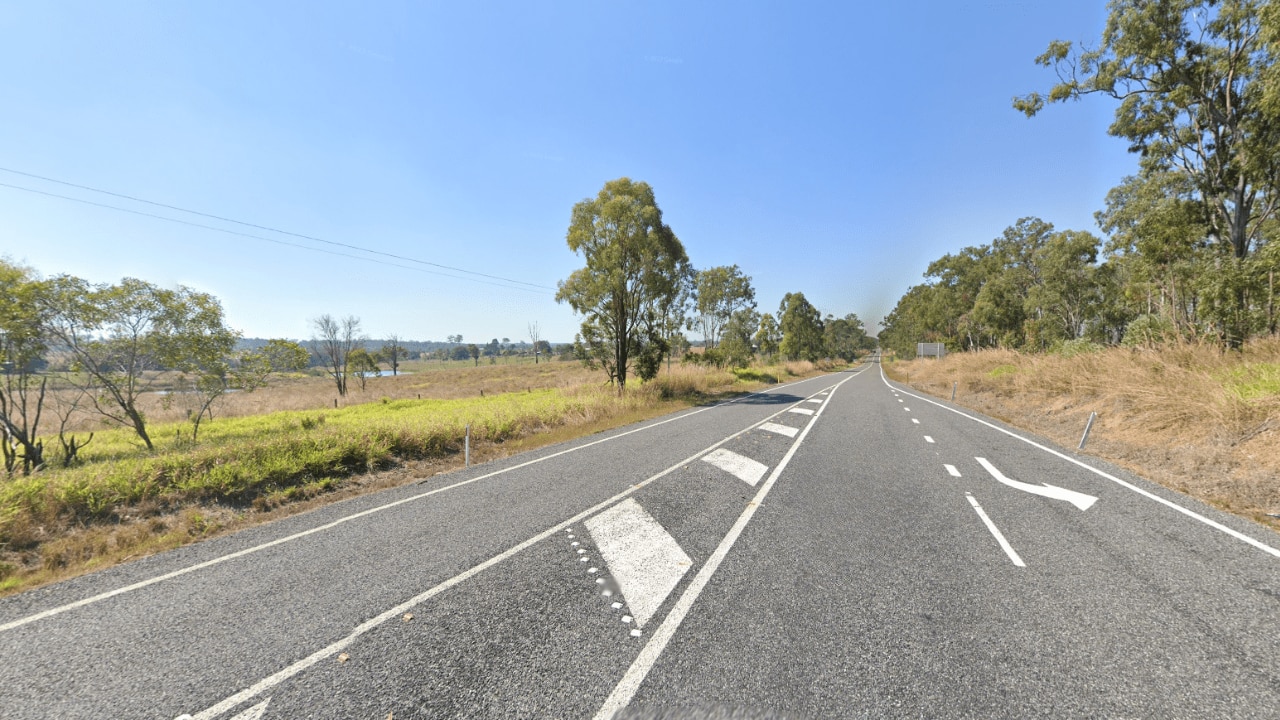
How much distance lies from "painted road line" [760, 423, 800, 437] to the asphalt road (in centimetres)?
430

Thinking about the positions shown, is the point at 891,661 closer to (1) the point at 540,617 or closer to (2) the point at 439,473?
(1) the point at 540,617

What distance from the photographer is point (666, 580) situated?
11.5ft

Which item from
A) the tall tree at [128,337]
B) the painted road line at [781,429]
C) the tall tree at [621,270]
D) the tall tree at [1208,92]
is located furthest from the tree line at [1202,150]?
the tall tree at [128,337]

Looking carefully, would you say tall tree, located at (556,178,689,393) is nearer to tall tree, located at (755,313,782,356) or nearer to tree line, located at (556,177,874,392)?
tree line, located at (556,177,874,392)

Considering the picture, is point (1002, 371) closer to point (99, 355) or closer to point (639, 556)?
point (639, 556)

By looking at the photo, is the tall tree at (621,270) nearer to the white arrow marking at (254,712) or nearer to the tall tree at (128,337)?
the tall tree at (128,337)

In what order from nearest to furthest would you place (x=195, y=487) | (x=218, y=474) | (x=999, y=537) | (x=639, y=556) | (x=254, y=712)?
(x=254, y=712) → (x=639, y=556) → (x=999, y=537) → (x=195, y=487) → (x=218, y=474)

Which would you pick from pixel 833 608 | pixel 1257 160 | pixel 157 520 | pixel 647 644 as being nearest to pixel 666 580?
pixel 647 644

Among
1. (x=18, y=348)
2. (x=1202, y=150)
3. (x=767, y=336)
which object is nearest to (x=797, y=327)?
(x=767, y=336)

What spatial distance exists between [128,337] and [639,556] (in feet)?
50.6

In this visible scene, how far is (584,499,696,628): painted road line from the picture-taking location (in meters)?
3.29

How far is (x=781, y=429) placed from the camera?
415 inches

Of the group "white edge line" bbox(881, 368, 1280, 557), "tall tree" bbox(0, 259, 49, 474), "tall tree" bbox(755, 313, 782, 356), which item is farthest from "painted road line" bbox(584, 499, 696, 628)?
"tall tree" bbox(755, 313, 782, 356)

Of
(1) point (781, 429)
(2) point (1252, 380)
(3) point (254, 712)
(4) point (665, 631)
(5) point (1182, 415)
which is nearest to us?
(3) point (254, 712)
